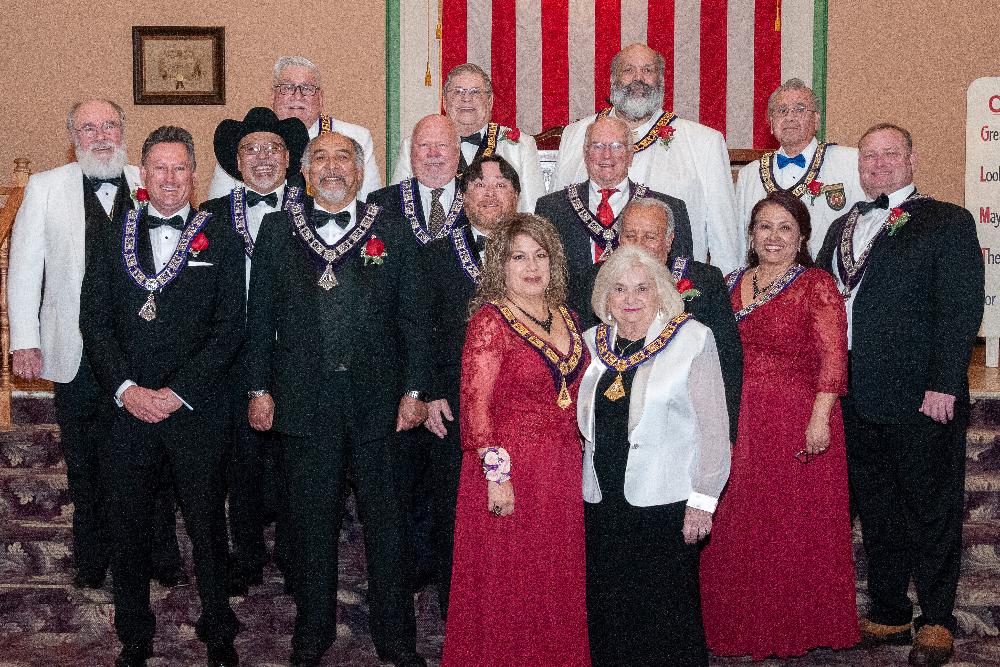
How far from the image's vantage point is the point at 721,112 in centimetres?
759

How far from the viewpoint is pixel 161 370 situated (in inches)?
135

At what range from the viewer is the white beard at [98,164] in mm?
4188

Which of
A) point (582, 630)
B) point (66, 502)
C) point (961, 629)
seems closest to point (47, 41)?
point (66, 502)

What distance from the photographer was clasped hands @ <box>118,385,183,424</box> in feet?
11.0

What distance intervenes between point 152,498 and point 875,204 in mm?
2718

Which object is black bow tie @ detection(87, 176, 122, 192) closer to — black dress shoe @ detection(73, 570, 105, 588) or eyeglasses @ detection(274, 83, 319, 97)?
eyeglasses @ detection(274, 83, 319, 97)

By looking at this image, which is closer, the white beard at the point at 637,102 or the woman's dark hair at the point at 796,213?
the woman's dark hair at the point at 796,213

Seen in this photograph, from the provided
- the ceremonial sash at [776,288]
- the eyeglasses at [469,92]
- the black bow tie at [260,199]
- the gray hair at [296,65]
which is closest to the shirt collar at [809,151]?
the ceremonial sash at [776,288]

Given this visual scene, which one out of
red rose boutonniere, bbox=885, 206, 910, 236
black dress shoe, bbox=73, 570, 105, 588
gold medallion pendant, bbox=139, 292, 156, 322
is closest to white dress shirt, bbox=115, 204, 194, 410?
gold medallion pendant, bbox=139, 292, 156, 322

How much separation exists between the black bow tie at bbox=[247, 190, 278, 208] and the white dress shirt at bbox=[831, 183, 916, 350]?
7.07 ft

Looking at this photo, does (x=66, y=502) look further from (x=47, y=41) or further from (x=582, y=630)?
(x=47, y=41)

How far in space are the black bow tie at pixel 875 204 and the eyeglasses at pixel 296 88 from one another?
244 cm

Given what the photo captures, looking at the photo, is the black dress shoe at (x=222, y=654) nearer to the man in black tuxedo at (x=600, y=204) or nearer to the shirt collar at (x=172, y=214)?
the shirt collar at (x=172, y=214)

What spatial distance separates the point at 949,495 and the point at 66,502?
3.82 m
